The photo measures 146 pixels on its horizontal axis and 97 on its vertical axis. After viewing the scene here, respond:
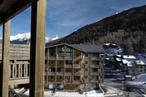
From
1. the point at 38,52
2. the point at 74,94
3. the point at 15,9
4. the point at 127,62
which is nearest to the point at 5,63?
the point at 15,9

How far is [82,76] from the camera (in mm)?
49312

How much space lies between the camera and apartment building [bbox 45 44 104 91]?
4831 centimetres

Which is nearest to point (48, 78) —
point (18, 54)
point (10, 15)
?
point (18, 54)

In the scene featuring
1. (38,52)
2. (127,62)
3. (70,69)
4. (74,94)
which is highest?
(127,62)

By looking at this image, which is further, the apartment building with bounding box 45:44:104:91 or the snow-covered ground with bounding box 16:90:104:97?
the apartment building with bounding box 45:44:104:91

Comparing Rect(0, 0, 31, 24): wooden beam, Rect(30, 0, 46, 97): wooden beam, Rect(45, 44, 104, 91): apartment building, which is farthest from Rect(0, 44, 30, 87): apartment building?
Rect(45, 44, 104, 91): apartment building

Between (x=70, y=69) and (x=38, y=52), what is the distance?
1807 inches

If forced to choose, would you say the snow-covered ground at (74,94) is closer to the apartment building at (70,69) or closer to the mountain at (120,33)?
the apartment building at (70,69)

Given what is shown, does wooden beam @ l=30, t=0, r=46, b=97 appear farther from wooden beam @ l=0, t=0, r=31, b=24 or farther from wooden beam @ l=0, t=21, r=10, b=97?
wooden beam @ l=0, t=21, r=10, b=97

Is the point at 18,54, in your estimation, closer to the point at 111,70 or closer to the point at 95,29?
the point at 111,70

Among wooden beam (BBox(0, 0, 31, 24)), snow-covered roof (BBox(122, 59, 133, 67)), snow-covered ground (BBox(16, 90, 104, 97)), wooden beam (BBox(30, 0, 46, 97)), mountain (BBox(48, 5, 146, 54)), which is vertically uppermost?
mountain (BBox(48, 5, 146, 54))

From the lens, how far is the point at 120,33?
118 meters

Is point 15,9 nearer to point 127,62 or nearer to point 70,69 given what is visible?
point 70,69

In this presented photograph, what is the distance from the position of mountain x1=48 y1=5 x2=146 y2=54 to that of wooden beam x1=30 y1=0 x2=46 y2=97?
95.3 m
